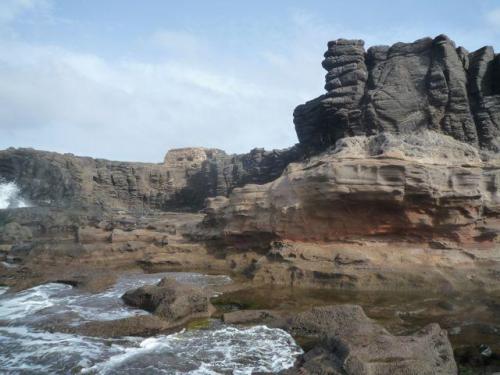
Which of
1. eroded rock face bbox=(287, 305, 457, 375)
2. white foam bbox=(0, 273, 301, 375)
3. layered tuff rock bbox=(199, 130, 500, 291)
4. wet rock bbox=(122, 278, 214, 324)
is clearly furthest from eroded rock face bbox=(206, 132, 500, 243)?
eroded rock face bbox=(287, 305, 457, 375)

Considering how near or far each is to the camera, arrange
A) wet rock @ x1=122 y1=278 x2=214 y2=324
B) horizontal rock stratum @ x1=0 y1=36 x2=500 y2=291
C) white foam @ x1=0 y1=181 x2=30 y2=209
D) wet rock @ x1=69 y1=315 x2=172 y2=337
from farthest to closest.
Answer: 1. white foam @ x1=0 y1=181 x2=30 y2=209
2. horizontal rock stratum @ x1=0 y1=36 x2=500 y2=291
3. wet rock @ x1=122 y1=278 x2=214 y2=324
4. wet rock @ x1=69 y1=315 x2=172 y2=337

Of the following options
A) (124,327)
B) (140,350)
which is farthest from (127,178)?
(140,350)

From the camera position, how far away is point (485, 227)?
14.0 meters

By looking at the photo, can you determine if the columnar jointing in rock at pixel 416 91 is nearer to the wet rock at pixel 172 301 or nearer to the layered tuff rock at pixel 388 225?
the layered tuff rock at pixel 388 225

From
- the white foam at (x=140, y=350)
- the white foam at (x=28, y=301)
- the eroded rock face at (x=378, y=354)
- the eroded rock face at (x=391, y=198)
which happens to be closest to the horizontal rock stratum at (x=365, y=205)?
the eroded rock face at (x=391, y=198)

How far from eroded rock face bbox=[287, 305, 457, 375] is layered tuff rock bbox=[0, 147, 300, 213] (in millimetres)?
24355

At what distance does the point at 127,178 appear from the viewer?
40.3m

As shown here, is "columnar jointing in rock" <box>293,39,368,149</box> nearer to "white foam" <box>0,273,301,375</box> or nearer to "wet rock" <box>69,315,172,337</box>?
"white foam" <box>0,273,301,375</box>

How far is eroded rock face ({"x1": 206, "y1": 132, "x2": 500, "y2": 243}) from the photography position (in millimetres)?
13727

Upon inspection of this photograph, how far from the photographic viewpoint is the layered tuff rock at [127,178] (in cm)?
3531

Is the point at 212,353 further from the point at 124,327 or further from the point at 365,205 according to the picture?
the point at 365,205

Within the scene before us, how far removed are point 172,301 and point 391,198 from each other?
25.3 feet

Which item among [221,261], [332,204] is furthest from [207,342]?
[221,261]

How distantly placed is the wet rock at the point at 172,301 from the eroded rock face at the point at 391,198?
18.9 feet
